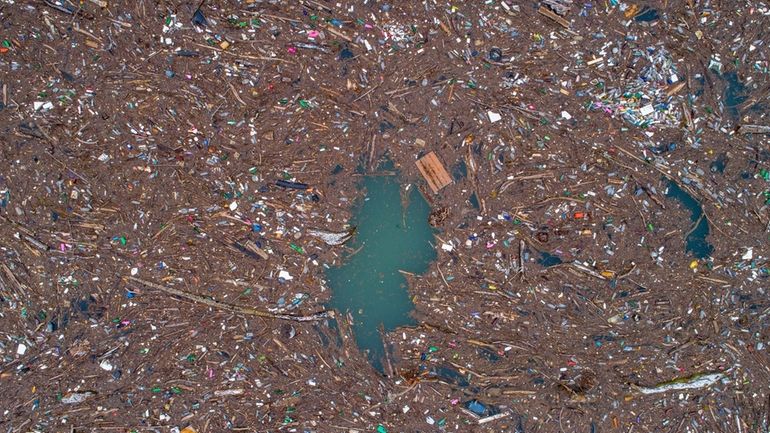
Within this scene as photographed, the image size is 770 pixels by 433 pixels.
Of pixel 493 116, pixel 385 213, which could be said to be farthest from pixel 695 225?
pixel 385 213

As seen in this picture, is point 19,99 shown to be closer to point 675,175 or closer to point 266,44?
point 266,44

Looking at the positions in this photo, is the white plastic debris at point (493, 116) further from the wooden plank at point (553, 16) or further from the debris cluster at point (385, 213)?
the wooden plank at point (553, 16)

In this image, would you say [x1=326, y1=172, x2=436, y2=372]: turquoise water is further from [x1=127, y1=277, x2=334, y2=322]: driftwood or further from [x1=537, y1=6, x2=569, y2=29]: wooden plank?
[x1=537, y1=6, x2=569, y2=29]: wooden plank

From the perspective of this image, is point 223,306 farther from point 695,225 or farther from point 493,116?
point 695,225

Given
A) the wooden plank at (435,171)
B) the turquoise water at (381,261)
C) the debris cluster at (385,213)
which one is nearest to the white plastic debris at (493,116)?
the debris cluster at (385,213)

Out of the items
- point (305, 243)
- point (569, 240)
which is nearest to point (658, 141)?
point (569, 240)

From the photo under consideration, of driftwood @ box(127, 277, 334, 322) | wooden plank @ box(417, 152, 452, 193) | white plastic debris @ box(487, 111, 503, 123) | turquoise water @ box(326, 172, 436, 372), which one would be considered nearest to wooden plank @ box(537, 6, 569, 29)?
white plastic debris @ box(487, 111, 503, 123)
